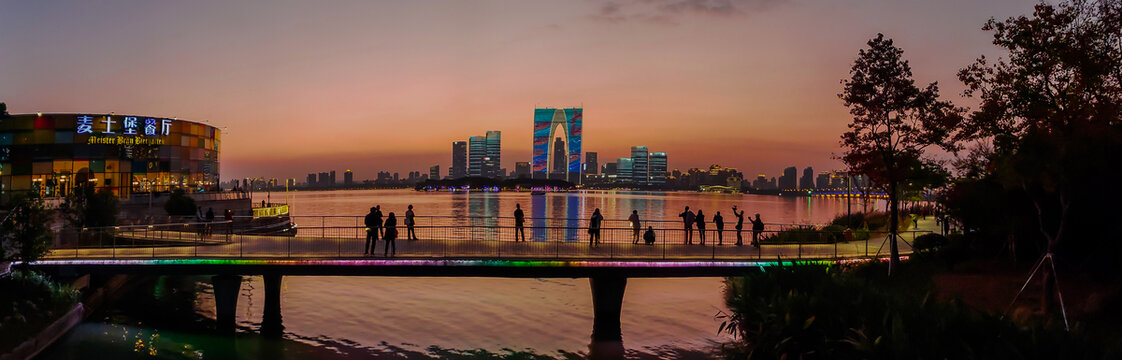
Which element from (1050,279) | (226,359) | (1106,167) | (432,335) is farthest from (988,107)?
(226,359)

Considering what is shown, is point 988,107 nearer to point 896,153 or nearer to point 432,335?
point 896,153

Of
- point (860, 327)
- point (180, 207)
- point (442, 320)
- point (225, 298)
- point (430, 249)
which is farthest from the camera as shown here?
point (180, 207)

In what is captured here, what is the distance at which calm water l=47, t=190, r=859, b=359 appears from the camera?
2188cm

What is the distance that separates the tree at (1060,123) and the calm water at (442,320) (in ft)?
32.5

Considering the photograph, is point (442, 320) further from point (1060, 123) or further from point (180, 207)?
point (180, 207)

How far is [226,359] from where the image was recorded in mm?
20547

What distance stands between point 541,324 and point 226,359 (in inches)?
410

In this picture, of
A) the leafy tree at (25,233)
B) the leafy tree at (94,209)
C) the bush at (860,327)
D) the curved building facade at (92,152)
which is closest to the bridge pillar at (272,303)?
the leafy tree at (25,233)

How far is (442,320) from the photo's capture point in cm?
2630

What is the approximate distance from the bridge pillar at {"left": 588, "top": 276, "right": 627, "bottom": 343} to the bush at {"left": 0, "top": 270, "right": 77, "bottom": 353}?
631 inches

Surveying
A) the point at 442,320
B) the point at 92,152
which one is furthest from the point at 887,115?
the point at 92,152

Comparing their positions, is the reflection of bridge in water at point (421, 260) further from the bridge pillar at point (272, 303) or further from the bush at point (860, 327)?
the bush at point (860, 327)

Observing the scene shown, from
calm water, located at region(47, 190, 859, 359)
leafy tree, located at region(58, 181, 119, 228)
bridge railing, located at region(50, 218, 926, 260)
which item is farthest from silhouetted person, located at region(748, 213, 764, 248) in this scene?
leafy tree, located at region(58, 181, 119, 228)

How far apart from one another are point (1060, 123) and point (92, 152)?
8177 centimetres
